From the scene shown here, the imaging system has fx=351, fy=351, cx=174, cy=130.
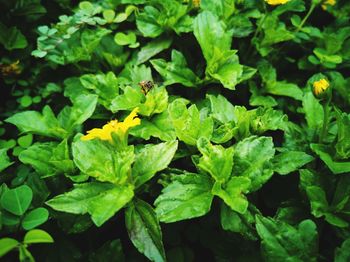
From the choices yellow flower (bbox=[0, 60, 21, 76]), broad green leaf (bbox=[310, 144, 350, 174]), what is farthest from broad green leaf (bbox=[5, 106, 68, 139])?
broad green leaf (bbox=[310, 144, 350, 174])

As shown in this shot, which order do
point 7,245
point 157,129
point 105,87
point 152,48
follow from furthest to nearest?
point 152,48, point 105,87, point 157,129, point 7,245

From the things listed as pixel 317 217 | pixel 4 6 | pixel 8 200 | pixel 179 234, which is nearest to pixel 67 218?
pixel 8 200

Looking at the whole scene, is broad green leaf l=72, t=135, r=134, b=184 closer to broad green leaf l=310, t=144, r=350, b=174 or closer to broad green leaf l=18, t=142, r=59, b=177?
broad green leaf l=18, t=142, r=59, b=177

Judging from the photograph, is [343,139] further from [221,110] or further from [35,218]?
[35,218]

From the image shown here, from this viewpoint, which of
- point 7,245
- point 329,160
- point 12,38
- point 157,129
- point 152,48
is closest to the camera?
point 7,245

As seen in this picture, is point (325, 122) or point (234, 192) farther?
point (325, 122)

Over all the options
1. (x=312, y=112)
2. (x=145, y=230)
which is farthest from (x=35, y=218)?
(x=312, y=112)
